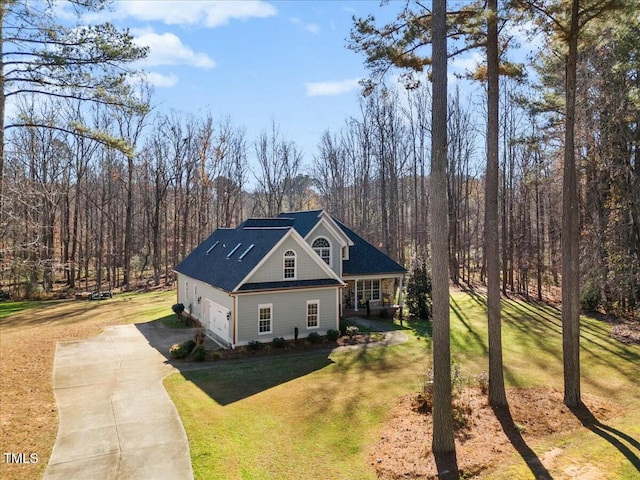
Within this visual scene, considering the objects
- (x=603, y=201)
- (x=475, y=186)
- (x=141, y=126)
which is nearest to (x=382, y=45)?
(x=603, y=201)

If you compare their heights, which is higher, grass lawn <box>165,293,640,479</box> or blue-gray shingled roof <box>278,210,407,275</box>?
blue-gray shingled roof <box>278,210,407,275</box>

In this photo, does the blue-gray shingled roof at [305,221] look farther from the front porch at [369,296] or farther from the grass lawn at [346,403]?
the grass lawn at [346,403]

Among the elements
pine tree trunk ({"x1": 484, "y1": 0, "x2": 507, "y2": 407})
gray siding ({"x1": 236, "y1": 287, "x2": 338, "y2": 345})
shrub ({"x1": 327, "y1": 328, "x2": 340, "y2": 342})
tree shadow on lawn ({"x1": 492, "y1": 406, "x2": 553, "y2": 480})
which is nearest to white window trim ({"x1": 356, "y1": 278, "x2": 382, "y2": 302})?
gray siding ({"x1": 236, "y1": 287, "x2": 338, "y2": 345})

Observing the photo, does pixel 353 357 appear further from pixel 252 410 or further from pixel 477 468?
pixel 477 468

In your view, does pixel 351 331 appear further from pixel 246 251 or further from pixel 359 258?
pixel 359 258

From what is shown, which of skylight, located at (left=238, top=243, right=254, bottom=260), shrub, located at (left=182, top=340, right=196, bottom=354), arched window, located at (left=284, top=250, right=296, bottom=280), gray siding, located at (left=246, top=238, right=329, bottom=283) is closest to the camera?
shrub, located at (left=182, top=340, right=196, bottom=354)

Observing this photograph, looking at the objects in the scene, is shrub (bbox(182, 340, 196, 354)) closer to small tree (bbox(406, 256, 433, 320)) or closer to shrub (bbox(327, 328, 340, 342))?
shrub (bbox(327, 328, 340, 342))

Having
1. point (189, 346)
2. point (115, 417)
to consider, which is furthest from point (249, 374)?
point (115, 417)
